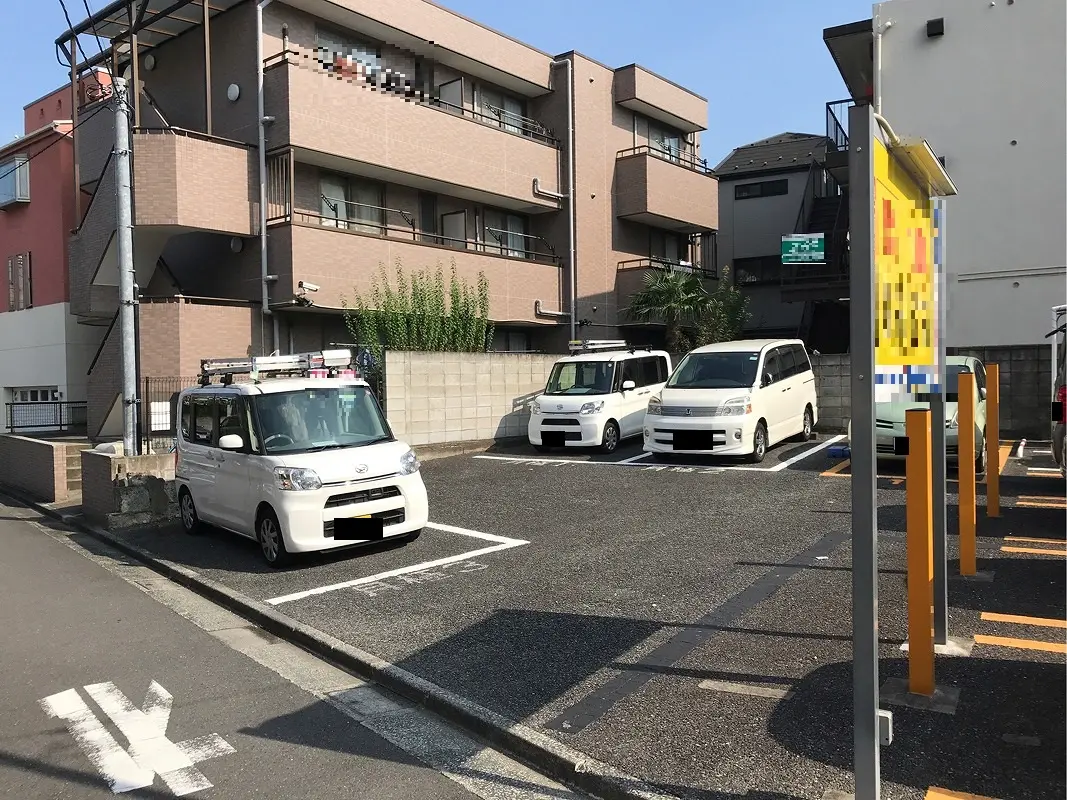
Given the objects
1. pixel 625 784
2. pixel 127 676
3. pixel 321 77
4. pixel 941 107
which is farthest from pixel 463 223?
pixel 625 784

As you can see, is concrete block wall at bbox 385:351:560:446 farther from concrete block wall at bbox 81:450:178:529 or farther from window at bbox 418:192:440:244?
window at bbox 418:192:440:244

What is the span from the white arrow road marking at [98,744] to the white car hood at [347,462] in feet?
9.40

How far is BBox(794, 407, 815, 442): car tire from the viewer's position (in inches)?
543

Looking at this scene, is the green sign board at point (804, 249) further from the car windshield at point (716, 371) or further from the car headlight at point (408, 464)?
the car headlight at point (408, 464)

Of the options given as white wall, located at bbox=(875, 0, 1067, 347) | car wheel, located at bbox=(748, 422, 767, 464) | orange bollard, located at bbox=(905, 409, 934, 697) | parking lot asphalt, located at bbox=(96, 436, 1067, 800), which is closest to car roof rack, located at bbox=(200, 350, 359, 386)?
parking lot asphalt, located at bbox=(96, 436, 1067, 800)

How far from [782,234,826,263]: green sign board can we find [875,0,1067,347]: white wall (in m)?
2.91

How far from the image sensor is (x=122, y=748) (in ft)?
13.0

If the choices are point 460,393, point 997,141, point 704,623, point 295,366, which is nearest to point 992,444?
point 704,623

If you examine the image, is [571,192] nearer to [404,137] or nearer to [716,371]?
[404,137]

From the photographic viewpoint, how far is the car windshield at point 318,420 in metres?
7.77

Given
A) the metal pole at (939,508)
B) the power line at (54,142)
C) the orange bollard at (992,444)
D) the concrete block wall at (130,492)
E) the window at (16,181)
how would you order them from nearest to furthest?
the metal pole at (939,508) < the orange bollard at (992,444) < the concrete block wall at (130,492) < the power line at (54,142) < the window at (16,181)

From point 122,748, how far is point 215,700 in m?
0.64

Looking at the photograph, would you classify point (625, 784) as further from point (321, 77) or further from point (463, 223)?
point (463, 223)

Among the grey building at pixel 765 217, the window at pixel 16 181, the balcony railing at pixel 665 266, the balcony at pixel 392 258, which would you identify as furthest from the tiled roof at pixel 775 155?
the window at pixel 16 181
